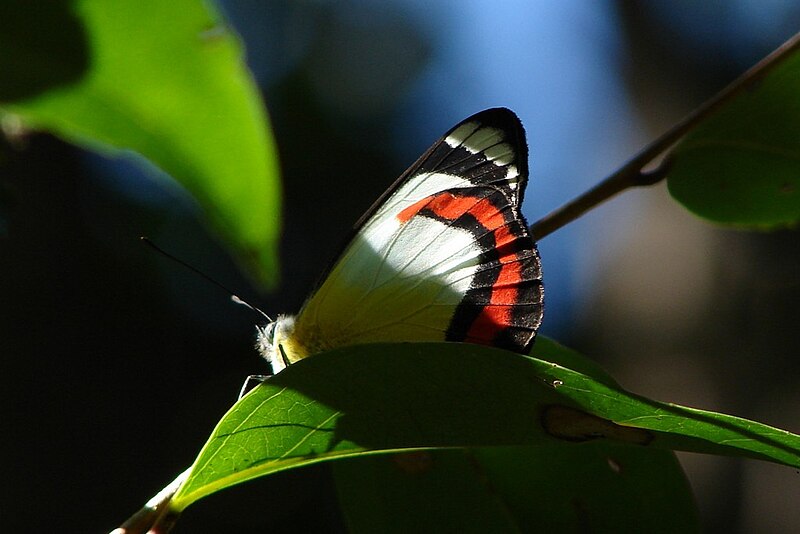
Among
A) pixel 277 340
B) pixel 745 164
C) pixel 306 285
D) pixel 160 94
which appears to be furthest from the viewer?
pixel 306 285

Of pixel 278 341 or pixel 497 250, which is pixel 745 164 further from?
pixel 278 341

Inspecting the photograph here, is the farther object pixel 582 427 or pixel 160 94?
pixel 160 94

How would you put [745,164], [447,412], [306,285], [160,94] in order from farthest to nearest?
1. [306,285]
2. [745,164]
3. [160,94]
4. [447,412]

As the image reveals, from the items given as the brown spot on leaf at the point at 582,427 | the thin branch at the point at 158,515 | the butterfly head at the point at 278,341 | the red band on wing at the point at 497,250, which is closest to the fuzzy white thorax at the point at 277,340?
the butterfly head at the point at 278,341

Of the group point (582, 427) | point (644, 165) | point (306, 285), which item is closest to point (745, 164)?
point (644, 165)

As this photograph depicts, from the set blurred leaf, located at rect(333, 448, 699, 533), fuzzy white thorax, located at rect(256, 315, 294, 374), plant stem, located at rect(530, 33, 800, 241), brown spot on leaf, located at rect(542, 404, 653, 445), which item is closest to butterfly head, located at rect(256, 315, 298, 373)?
fuzzy white thorax, located at rect(256, 315, 294, 374)
